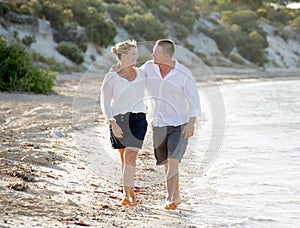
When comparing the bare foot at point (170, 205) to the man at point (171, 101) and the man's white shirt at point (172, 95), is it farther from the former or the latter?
the man's white shirt at point (172, 95)

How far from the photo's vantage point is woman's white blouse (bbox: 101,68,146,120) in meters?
5.77

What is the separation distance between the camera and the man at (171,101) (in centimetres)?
580

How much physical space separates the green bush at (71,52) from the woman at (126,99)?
20.3 metres

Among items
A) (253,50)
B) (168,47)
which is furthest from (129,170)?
(253,50)

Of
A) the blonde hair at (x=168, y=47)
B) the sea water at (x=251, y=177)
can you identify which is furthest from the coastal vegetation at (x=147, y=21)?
the blonde hair at (x=168, y=47)

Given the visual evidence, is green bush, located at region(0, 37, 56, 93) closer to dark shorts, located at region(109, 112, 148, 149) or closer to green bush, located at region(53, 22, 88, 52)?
dark shorts, located at region(109, 112, 148, 149)

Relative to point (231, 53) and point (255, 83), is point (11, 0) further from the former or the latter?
point (231, 53)

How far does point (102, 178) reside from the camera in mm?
7395

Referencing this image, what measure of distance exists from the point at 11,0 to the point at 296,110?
1325 centimetres

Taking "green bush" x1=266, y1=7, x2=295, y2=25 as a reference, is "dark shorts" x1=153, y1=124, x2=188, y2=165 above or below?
below

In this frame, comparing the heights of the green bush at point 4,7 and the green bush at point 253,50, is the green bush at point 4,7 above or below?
above

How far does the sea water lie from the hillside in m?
3.70

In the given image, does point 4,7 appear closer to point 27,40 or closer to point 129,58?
point 27,40

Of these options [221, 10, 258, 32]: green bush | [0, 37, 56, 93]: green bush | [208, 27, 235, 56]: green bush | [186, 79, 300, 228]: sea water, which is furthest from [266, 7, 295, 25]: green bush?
[0, 37, 56, 93]: green bush
